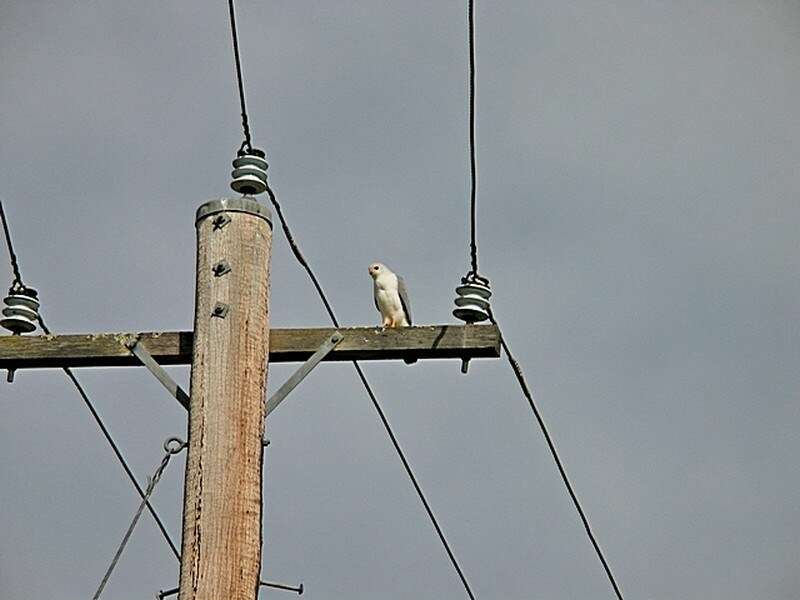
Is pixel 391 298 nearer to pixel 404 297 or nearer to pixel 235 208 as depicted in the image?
pixel 404 297

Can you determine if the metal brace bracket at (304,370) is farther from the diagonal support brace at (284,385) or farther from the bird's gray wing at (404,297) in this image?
the bird's gray wing at (404,297)

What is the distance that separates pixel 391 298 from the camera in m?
10.1

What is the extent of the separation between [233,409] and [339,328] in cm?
93

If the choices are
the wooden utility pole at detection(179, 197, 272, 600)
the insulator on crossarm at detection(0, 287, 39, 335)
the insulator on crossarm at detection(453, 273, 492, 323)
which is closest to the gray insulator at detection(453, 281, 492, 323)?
the insulator on crossarm at detection(453, 273, 492, 323)

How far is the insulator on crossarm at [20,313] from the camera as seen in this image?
787 centimetres

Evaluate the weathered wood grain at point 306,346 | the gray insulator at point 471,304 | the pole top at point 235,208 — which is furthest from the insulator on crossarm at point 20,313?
the gray insulator at point 471,304

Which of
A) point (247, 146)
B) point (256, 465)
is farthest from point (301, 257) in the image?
point (256, 465)

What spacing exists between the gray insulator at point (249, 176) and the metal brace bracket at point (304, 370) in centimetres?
81

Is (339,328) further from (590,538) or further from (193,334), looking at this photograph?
(590,538)

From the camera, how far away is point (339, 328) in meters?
7.31

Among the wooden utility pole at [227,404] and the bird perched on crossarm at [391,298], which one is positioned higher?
the bird perched on crossarm at [391,298]

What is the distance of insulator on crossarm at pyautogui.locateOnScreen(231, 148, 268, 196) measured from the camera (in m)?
7.36

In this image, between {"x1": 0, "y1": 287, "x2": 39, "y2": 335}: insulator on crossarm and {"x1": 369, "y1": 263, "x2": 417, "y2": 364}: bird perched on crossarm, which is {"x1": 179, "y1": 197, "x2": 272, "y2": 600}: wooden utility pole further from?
{"x1": 369, "y1": 263, "x2": 417, "y2": 364}: bird perched on crossarm

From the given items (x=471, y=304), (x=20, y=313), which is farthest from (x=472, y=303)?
(x=20, y=313)
